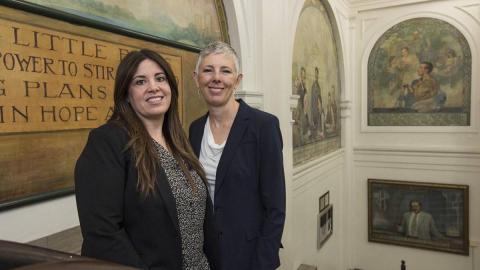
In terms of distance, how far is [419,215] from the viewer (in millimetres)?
6922

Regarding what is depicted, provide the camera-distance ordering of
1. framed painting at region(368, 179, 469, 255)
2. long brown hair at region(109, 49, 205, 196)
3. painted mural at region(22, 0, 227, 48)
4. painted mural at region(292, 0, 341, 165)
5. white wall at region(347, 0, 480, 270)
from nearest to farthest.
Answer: long brown hair at region(109, 49, 205, 196), painted mural at region(22, 0, 227, 48), painted mural at region(292, 0, 341, 165), white wall at region(347, 0, 480, 270), framed painting at region(368, 179, 469, 255)

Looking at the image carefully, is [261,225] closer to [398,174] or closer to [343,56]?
[343,56]

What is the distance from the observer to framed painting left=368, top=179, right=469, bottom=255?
21.8 ft

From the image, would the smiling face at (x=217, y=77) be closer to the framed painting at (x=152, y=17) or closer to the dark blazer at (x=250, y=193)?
the dark blazer at (x=250, y=193)

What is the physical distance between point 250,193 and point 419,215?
613cm

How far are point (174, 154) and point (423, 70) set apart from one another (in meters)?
6.50

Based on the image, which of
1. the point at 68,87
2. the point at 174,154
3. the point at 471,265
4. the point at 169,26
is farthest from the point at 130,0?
the point at 471,265

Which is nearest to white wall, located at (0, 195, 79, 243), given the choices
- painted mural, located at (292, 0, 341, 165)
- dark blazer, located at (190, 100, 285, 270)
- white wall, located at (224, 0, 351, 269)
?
dark blazer, located at (190, 100, 285, 270)

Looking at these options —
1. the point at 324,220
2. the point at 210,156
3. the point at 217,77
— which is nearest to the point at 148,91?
the point at 217,77

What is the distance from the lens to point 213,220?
160 cm

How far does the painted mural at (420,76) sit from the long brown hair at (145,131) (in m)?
6.34

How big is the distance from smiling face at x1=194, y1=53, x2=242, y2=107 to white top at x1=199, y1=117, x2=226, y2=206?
208 mm

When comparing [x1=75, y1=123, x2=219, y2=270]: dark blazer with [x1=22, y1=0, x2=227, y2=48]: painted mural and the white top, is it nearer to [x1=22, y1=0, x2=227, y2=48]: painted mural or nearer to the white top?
the white top

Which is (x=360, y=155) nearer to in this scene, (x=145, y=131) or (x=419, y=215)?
(x=419, y=215)
